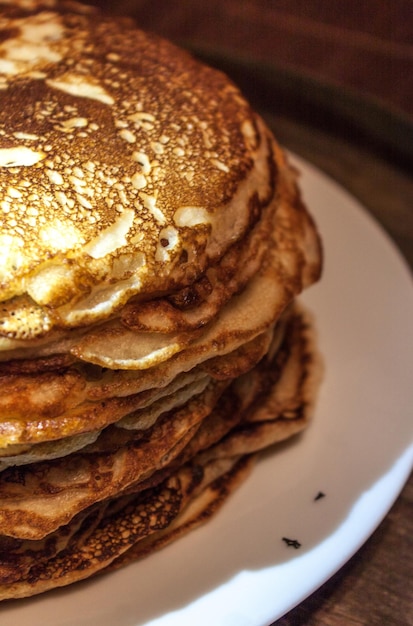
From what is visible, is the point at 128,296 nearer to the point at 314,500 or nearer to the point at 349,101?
the point at 314,500

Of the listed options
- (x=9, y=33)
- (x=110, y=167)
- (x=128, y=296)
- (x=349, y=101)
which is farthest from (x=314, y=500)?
(x=349, y=101)

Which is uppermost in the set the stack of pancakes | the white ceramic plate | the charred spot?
the charred spot

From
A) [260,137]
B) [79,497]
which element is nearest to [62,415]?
[79,497]

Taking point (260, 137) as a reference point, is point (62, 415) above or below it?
below

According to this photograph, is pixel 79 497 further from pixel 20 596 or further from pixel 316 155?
pixel 316 155

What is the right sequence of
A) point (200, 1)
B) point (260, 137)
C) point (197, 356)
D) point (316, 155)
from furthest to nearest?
point (200, 1), point (316, 155), point (260, 137), point (197, 356)

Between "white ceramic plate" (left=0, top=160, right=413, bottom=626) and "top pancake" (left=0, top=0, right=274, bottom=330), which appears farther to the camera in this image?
"white ceramic plate" (left=0, top=160, right=413, bottom=626)

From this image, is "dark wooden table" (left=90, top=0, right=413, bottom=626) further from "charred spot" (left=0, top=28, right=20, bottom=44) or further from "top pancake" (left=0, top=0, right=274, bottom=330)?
"charred spot" (left=0, top=28, right=20, bottom=44)

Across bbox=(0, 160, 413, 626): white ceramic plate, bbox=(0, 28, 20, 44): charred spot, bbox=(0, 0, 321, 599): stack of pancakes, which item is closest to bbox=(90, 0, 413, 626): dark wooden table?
bbox=(0, 160, 413, 626): white ceramic plate
